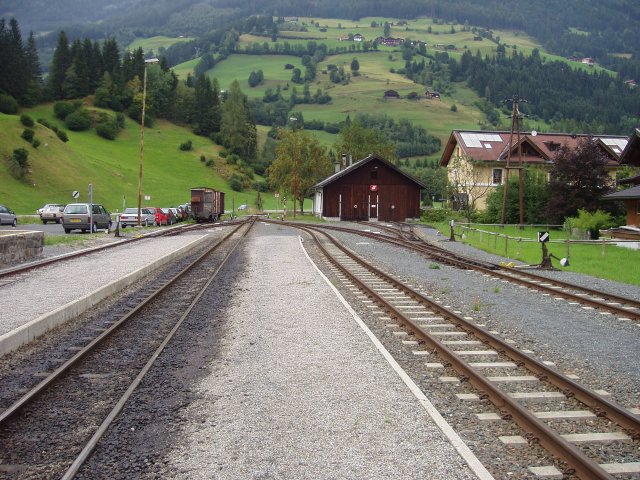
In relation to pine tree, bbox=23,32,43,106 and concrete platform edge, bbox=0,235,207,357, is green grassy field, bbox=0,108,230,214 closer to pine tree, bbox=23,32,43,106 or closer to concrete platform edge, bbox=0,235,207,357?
pine tree, bbox=23,32,43,106

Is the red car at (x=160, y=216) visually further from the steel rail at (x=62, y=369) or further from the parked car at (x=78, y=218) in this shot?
the steel rail at (x=62, y=369)

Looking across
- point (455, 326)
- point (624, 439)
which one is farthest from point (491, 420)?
point (455, 326)

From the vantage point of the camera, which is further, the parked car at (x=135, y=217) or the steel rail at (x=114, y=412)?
the parked car at (x=135, y=217)

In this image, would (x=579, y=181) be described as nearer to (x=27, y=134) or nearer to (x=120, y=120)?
(x=27, y=134)

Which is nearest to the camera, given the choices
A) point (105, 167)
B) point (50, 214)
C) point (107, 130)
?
point (50, 214)

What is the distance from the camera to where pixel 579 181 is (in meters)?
44.1

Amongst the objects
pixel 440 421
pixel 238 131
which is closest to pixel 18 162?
pixel 440 421

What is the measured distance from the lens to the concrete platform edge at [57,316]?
367 inches

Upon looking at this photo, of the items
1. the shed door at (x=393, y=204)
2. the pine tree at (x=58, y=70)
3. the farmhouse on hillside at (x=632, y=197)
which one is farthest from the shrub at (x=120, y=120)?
the farmhouse on hillside at (x=632, y=197)

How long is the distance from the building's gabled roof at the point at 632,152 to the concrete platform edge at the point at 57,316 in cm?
3173

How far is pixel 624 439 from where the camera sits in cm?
573

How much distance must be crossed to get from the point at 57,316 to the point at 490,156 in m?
62.7

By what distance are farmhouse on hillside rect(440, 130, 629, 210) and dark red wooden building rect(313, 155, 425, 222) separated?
511cm

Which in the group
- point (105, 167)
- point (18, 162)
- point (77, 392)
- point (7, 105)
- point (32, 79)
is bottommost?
point (77, 392)
